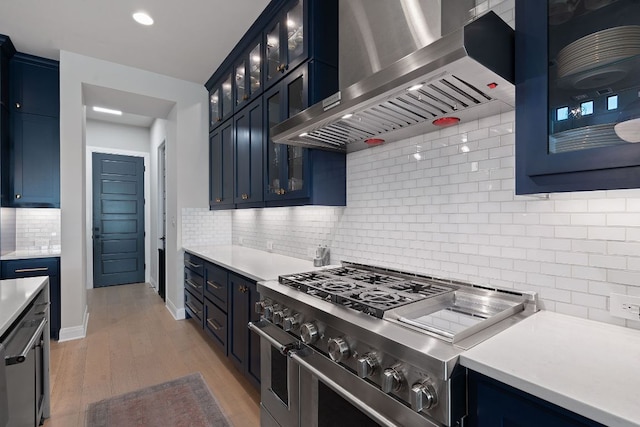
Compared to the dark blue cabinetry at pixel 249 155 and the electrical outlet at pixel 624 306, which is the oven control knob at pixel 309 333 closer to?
the electrical outlet at pixel 624 306

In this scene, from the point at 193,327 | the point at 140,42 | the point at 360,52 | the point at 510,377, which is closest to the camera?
the point at 510,377

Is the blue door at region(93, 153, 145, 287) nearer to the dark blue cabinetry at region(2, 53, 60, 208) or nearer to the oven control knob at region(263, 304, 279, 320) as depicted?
the dark blue cabinetry at region(2, 53, 60, 208)

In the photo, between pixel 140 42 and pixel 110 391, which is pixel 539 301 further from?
pixel 140 42

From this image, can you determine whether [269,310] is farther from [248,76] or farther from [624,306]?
[248,76]

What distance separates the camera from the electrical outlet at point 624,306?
1.06m

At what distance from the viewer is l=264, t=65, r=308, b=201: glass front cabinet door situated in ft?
7.11

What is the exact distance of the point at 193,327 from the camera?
12.0 feet

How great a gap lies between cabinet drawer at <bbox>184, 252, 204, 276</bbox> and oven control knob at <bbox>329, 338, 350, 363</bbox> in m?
2.33

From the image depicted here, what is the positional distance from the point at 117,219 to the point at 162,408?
183 inches

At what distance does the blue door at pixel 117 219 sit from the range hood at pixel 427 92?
17.0ft

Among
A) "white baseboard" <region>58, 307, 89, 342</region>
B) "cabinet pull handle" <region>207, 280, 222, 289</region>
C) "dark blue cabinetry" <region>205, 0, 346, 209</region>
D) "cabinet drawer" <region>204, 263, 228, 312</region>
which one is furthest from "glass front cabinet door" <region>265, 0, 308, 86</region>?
"white baseboard" <region>58, 307, 89, 342</region>

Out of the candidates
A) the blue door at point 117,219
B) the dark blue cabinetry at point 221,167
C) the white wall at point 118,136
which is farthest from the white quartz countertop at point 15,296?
the white wall at point 118,136

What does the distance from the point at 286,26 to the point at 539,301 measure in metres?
2.31

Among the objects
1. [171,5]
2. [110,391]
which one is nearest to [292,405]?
[110,391]
